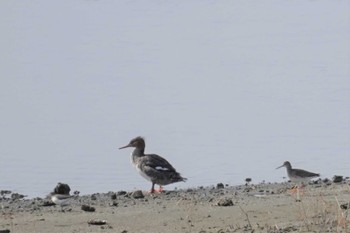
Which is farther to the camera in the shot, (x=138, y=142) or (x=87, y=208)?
(x=138, y=142)

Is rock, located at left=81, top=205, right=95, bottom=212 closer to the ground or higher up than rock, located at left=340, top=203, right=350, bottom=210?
higher up

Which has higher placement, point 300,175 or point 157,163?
point 157,163

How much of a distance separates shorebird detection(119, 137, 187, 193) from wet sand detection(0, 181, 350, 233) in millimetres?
702

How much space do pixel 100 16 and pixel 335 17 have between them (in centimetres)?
656

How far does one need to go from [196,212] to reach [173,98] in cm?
969

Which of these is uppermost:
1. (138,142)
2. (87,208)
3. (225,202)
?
(138,142)

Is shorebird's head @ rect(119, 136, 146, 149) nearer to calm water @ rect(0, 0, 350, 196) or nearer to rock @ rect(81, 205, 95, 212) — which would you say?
calm water @ rect(0, 0, 350, 196)

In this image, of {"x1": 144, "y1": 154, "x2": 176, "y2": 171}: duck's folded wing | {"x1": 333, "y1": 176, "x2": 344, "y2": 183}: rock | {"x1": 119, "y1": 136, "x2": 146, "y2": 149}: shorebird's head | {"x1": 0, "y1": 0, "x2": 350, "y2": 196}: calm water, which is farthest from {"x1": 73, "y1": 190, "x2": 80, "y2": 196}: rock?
{"x1": 333, "y1": 176, "x2": 344, "y2": 183}: rock

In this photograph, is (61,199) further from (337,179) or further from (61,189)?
(337,179)

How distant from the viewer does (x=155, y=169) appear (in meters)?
16.9

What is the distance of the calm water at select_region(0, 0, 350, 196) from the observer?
18312mm

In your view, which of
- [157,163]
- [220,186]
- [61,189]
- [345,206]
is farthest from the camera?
[157,163]

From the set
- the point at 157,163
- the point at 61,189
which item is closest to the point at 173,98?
the point at 157,163

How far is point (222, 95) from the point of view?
23.5 m
